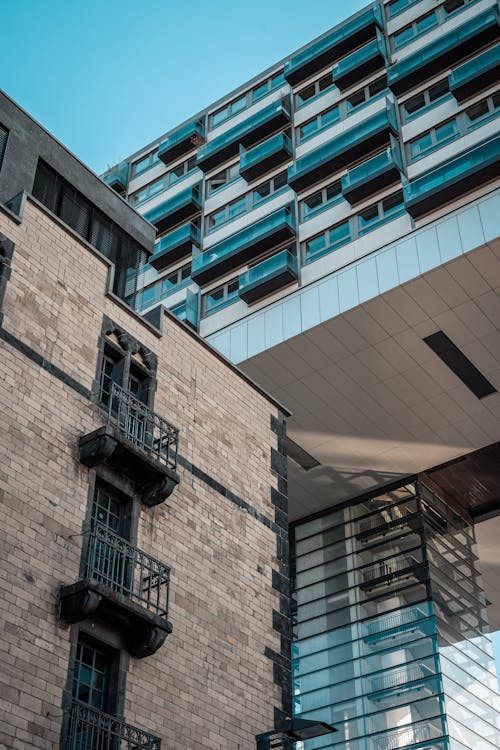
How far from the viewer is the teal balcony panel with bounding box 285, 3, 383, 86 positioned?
45.3m

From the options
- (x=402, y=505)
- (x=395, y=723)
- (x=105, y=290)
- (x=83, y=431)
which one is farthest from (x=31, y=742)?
(x=402, y=505)

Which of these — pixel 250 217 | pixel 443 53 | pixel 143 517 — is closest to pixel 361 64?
pixel 443 53

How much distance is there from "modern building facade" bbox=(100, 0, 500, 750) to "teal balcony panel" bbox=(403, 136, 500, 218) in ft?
0.23

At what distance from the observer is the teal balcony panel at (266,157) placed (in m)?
45.7

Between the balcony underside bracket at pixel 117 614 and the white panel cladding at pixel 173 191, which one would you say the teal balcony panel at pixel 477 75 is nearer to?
the white panel cladding at pixel 173 191

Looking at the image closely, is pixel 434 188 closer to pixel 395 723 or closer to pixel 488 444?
pixel 488 444

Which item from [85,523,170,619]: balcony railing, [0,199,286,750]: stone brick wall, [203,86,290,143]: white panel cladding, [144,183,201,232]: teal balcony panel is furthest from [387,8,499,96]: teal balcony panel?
[85,523,170,619]: balcony railing

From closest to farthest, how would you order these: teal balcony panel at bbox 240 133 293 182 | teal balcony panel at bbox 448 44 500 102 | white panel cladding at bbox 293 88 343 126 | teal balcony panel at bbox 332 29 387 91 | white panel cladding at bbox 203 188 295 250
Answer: teal balcony panel at bbox 448 44 500 102, teal balcony panel at bbox 332 29 387 91, white panel cladding at bbox 203 188 295 250, white panel cladding at bbox 293 88 343 126, teal balcony panel at bbox 240 133 293 182

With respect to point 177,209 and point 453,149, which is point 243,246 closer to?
point 177,209

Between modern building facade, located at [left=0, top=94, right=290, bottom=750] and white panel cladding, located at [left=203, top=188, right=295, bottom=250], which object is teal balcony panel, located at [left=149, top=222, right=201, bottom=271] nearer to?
white panel cladding, located at [left=203, top=188, right=295, bottom=250]

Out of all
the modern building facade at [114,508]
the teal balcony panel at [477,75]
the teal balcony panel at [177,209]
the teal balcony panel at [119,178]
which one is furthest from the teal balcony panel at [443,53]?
the modern building facade at [114,508]

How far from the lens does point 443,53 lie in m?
41.7

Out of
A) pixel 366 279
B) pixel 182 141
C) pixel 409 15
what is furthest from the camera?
pixel 182 141

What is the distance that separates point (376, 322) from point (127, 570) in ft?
65.6
